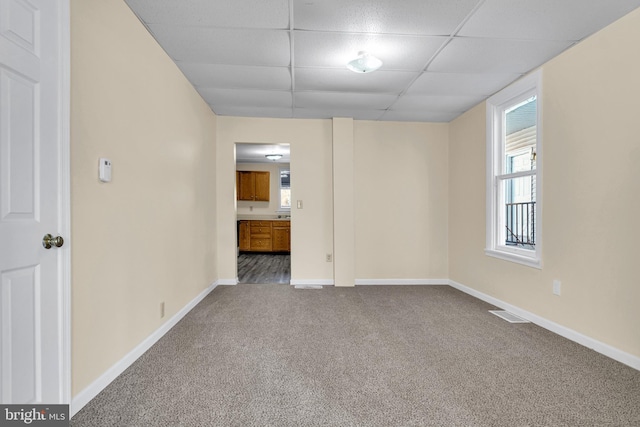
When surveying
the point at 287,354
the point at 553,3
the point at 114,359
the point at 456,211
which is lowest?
the point at 287,354

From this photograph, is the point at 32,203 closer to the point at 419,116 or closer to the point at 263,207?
the point at 419,116

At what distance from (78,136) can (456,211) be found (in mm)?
4125

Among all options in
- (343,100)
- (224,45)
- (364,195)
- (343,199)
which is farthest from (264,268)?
(224,45)

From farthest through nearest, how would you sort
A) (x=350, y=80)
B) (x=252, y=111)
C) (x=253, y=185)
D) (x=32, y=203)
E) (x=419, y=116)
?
(x=253, y=185)
(x=419, y=116)
(x=252, y=111)
(x=350, y=80)
(x=32, y=203)

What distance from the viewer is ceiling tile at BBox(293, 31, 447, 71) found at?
7.50 ft

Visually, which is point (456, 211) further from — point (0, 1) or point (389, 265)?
point (0, 1)

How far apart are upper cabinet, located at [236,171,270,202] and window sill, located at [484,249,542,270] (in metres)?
5.52

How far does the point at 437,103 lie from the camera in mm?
3637

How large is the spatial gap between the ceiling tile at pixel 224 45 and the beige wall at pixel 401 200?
2049 mm

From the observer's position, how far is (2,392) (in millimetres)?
1148

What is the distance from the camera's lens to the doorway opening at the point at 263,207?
6426 millimetres

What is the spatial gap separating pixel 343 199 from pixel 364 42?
217 centimetres

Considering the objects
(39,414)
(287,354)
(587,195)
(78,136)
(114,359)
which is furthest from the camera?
(587,195)

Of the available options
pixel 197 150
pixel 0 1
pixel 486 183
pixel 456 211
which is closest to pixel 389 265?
pixel 456 211
